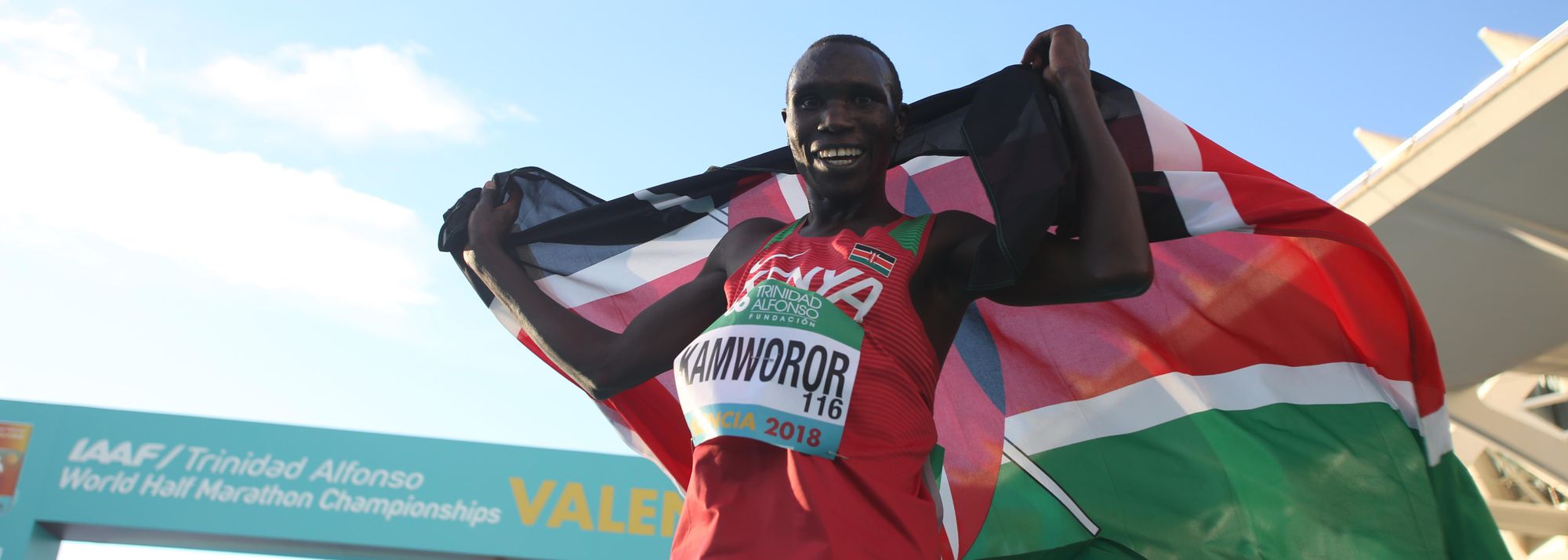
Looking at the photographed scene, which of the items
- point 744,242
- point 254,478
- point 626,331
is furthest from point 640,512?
point 744,242

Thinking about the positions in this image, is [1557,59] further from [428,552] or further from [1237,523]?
[428,552]

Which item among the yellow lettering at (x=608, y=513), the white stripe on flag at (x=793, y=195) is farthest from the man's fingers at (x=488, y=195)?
the yellow lettering at (x=608, y=513)

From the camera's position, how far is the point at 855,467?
197cm

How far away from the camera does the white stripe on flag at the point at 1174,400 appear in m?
3.00

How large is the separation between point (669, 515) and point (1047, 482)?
10274 mm

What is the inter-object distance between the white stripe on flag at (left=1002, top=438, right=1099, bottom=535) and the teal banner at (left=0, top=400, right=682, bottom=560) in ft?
32.8

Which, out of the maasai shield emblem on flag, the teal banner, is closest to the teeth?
the maasai shield emblem on flag

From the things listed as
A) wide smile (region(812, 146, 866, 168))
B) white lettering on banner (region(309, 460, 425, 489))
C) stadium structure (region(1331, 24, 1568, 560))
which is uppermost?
white lettering on banner (region(309, 460, 425, 489))

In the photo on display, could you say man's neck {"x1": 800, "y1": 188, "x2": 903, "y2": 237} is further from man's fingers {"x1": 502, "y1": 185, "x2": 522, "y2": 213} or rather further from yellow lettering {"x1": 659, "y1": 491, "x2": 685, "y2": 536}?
yellow lettering {"x1": 659, "y1": 491, "x2": 685, "y2": 536}

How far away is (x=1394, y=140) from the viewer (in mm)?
7844

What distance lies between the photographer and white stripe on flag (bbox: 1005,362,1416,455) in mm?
2998

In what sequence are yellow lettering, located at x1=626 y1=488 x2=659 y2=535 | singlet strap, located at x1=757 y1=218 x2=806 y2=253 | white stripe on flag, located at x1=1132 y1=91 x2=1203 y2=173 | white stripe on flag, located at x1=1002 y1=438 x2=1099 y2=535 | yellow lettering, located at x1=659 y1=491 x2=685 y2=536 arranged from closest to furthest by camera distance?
singlet strap, located at x1=757 y1=218 x2=806 y2=253, white stripe on flag, located at x1=1132 y1=91 x2=1203 y2=173, white stripe on flag, located at x1=1002 y1=438 x2=1099 y2=535, yellow lettering, located at x1=626 y1=488 x2=659 y2=535, yellow lettering, located at x1=659 y1=491 x2=685 y2=536

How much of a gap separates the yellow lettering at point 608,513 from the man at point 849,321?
10759 millimetres

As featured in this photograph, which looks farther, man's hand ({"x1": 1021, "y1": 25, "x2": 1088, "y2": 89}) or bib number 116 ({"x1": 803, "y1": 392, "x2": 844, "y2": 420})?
man's hand ({"x1": 1021, "y1": 25, "x2": 1088, "y2": 89})
